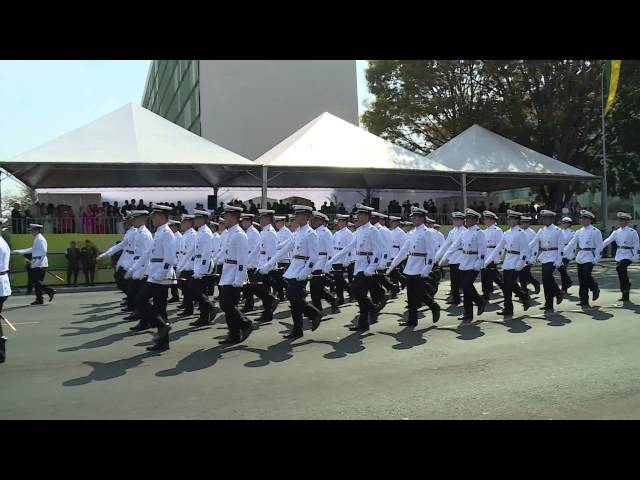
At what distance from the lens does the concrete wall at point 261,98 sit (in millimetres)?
37969

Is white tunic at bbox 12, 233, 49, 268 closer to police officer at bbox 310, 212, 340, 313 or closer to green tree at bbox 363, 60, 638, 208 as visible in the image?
police officer at bbox 310, 212, 340, 313

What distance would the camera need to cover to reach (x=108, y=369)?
7.26 meters

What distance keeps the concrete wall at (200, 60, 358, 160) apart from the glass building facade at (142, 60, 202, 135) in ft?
4.24

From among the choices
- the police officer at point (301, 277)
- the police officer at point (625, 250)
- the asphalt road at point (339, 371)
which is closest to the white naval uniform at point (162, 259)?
the asphalt road at point (339, 371)

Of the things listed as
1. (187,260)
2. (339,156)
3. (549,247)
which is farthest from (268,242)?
(339,156)

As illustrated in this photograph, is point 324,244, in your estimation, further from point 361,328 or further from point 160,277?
point 160,277

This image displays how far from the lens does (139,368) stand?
7270mm

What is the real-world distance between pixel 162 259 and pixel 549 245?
8.41 metres

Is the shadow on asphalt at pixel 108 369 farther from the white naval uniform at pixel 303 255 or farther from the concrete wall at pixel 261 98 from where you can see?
the concrete wall at pixel 261 98

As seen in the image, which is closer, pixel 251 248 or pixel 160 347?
pixel 160 347

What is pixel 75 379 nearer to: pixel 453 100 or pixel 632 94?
pixel 453 100

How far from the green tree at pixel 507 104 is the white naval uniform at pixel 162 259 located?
24925mm

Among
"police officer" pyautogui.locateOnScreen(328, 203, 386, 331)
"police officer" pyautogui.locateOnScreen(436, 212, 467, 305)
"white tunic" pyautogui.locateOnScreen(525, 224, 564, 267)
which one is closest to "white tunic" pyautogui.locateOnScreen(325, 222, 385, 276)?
"police officer" pyautogui.locateOnScreen(328, 203, 386, 331)

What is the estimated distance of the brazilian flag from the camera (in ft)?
86.7
